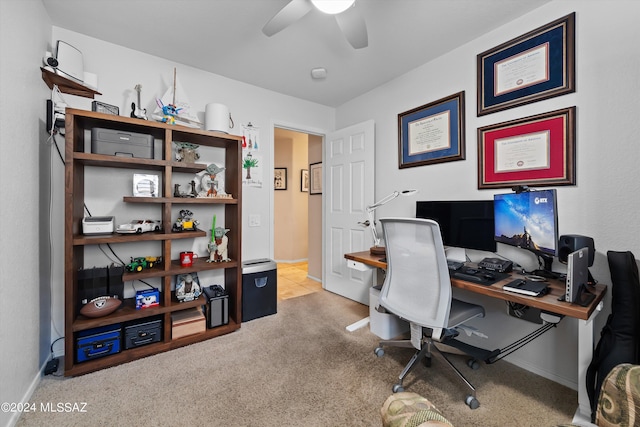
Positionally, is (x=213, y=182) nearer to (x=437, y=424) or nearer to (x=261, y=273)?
(x=261, y=273)

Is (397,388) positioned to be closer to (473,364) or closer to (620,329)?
(473,364)

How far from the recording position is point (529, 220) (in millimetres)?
1584

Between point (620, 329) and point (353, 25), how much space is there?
2.16m

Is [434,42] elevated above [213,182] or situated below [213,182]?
above

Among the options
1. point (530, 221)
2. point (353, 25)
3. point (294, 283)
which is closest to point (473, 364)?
point (530, 221)

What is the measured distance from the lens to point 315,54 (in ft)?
7.59

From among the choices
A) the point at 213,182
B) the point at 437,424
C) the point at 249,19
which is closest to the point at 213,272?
the point at 213,182

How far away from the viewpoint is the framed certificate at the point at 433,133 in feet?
7.27

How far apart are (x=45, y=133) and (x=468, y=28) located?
324 cm

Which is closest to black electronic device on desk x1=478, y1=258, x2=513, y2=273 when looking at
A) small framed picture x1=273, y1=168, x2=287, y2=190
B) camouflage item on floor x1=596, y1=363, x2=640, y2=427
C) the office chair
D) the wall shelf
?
the office chair

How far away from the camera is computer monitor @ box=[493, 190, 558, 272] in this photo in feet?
4.82

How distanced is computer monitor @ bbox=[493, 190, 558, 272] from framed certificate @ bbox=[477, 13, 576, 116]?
746mm

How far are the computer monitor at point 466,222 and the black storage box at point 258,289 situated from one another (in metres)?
1.73

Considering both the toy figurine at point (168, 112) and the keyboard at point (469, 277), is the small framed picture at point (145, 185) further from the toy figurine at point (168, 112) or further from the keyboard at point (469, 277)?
the keyboard at point (469, 277)
